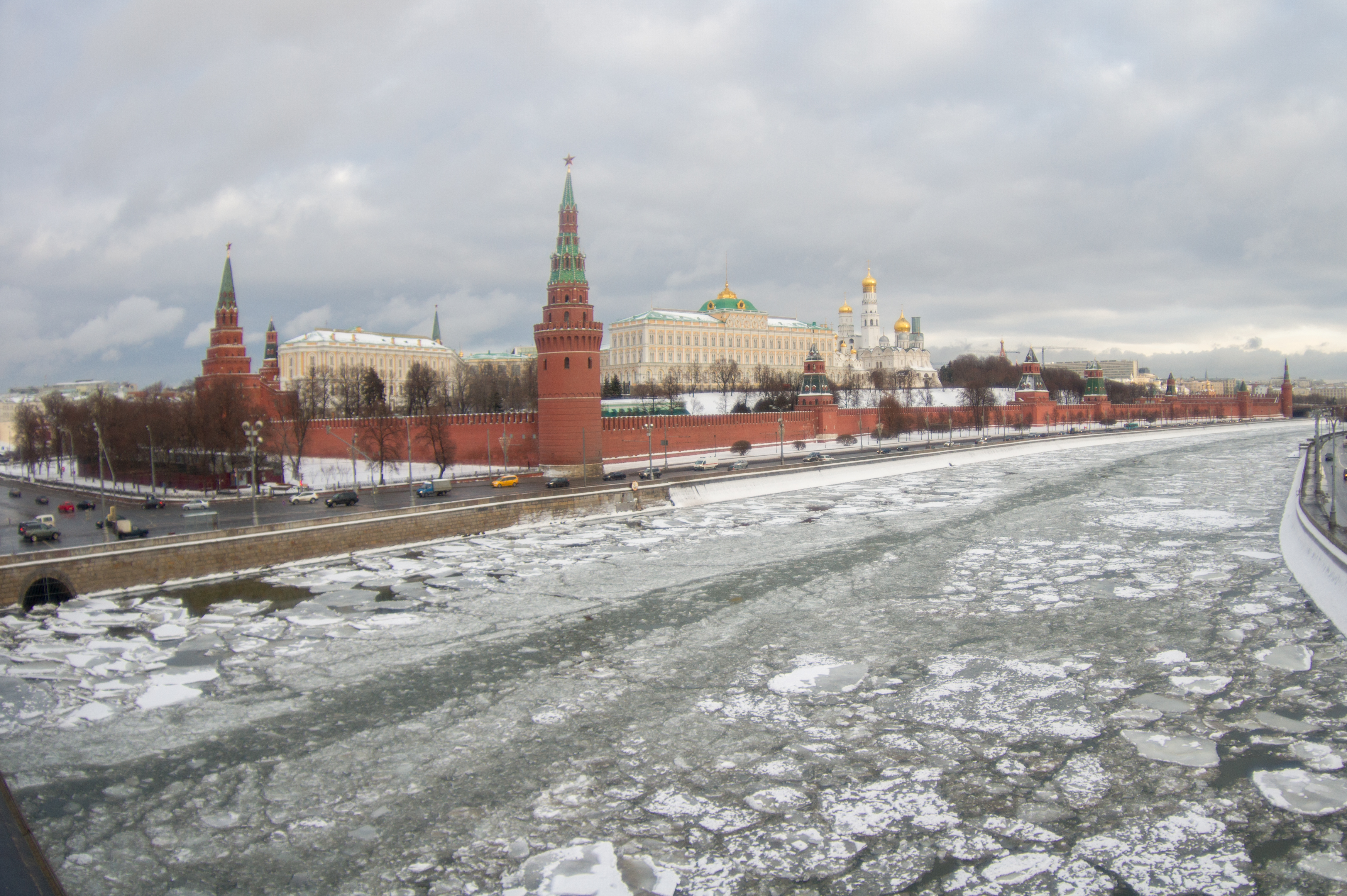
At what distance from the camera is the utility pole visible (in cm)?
3259

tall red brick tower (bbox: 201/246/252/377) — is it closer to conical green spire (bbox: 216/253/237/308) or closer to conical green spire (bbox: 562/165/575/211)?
conical green spire (bbox: 216/253/237/308)

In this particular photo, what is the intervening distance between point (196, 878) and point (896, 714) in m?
7.23

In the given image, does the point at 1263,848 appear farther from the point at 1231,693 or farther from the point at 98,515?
the point at 98,515

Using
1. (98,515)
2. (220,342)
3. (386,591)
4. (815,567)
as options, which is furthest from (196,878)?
(220,342)

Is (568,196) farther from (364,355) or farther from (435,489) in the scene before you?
(364,355)

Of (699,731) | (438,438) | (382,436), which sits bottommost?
(699,731)

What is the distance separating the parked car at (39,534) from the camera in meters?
21.7

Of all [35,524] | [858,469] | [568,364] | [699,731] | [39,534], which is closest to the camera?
[699,731]

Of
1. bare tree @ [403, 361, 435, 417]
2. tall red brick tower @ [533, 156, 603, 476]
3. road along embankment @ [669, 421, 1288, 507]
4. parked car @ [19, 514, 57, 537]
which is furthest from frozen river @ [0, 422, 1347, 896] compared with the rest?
bare tree @ [403, 361, 435, 417]

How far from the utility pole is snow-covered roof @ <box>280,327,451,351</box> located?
39.3 metres

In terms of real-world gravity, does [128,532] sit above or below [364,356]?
below

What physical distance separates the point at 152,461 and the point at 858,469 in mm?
27624

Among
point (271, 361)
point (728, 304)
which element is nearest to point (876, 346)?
point (728, 304)

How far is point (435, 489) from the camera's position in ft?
98.6
